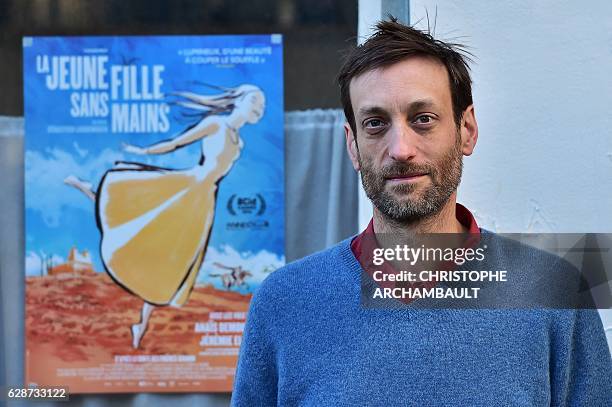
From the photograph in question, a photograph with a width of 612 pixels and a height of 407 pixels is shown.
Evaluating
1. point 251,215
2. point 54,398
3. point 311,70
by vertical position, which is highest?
point 311,70

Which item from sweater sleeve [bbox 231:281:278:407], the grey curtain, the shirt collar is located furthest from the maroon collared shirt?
the grey curtain

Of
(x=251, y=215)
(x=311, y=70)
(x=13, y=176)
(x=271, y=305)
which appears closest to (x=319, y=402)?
(x=271, y=305)

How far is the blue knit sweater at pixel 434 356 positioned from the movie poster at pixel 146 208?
50.8 inches

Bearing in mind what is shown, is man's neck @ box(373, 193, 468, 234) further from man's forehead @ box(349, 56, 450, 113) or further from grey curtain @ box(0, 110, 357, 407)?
grey curtain @ box(0, 110, 357, 407)

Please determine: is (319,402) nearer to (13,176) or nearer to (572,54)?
(572,54)

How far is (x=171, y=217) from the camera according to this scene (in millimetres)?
Result: 2932

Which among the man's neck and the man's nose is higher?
the man's nose

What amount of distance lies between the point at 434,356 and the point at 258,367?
378 millimetres

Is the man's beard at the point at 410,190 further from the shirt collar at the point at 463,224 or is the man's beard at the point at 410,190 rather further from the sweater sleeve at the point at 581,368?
the sweater sleeve at the point at 581,368

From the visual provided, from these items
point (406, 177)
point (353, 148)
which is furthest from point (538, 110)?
point (406, 177)

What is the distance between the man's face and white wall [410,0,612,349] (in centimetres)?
85

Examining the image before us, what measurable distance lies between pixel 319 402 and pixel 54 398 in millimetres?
1708

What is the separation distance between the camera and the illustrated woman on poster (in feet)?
9.59

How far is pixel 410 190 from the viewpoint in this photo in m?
1.57
